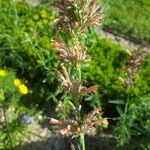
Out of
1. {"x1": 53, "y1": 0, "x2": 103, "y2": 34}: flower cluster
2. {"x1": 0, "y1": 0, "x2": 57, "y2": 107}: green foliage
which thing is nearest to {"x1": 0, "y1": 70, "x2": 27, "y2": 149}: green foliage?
{"x1": 0, "y1": 0, "x2": 57, "y2": 107}: green foliage

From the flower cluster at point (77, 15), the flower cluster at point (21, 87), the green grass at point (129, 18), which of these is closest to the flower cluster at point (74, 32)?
the flower cluster at point (77, 15)

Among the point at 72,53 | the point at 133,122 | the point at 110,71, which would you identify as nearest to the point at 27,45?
the point at 110,71

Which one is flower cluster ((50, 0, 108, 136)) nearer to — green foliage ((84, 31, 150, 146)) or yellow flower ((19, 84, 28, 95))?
green foliage ((84, 31, 150, 146))

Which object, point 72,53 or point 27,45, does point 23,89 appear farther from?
point 72,53

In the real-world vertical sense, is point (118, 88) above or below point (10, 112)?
above

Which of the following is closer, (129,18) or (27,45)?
(27,45)

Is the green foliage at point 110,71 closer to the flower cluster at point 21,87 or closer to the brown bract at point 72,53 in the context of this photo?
the flower cluster at point 21,87

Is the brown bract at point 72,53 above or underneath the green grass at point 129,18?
underneath

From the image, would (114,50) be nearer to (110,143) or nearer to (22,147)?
(110,143)
